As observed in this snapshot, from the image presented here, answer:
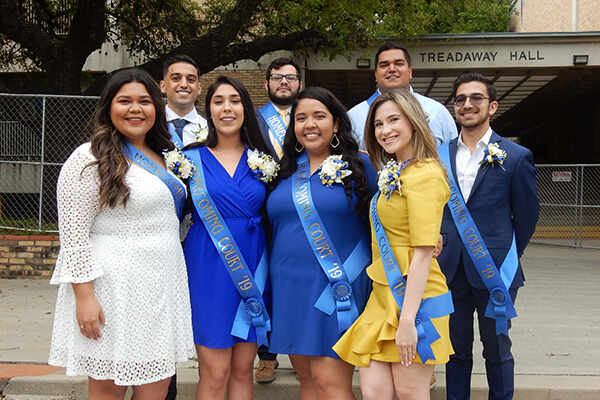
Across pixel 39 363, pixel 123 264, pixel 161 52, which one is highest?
pixel 161 52

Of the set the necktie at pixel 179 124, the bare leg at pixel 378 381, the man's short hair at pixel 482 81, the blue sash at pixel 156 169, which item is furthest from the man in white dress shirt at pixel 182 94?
the bare leg at pixel 378 381

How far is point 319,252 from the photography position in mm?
2666

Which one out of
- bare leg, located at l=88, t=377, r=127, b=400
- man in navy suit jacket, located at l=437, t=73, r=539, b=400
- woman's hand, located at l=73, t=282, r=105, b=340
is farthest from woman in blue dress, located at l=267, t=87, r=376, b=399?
woman's hand, located at l=73, t=282, r=105, b=340

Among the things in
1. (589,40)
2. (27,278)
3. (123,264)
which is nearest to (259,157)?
(123,264)

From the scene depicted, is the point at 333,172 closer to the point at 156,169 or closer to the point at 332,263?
the point at 332,263

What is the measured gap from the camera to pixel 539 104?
20406mm

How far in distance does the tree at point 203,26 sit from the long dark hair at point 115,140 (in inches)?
274

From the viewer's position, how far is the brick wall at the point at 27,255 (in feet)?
24.1

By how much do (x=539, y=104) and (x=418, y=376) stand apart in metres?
20.7

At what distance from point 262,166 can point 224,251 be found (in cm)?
52

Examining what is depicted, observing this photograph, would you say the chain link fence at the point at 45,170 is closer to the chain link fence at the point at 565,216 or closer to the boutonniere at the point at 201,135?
the chain link fence at the point at 565,216

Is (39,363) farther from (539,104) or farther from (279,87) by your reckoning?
(539,104)

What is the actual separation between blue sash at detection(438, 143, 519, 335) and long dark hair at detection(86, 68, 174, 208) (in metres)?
1.68

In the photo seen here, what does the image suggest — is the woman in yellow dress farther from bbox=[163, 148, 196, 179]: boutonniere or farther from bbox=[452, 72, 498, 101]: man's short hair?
bbox=[163, 148, 196, 179]: boutonniere
